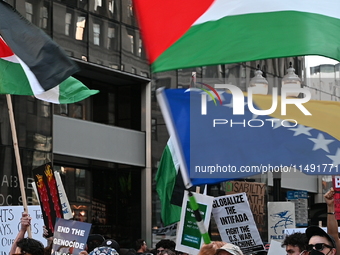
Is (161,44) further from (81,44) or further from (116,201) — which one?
(116,201)

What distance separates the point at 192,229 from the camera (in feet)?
31.7

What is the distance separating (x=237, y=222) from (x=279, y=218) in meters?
6.55

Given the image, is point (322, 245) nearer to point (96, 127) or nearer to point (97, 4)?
point (97, 4)

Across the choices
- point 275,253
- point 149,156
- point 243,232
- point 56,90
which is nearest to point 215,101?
point 275,253

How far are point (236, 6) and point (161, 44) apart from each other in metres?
0.68

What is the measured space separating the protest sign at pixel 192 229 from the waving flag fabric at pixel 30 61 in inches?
84.8

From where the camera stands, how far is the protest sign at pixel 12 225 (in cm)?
1095

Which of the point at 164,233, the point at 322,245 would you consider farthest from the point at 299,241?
the point at 164,233

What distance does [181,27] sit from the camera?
6176 millimetres

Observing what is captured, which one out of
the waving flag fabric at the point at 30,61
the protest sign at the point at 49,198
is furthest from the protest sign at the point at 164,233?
the waving flag fabric at the point at 30,61

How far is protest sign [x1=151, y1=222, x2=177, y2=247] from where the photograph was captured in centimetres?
2747

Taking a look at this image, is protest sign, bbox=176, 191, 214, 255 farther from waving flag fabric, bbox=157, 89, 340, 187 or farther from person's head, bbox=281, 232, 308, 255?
waving flag fabric, bbox=157, 89, 340, 187

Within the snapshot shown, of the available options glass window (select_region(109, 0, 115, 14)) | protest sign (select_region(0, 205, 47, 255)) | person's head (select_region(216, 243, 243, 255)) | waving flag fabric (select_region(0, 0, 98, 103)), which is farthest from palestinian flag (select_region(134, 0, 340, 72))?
glass window (select_region(109, 0, 115, 14))

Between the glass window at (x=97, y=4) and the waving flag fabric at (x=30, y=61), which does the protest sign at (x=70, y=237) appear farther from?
the glass window at (x=97, y=4)
